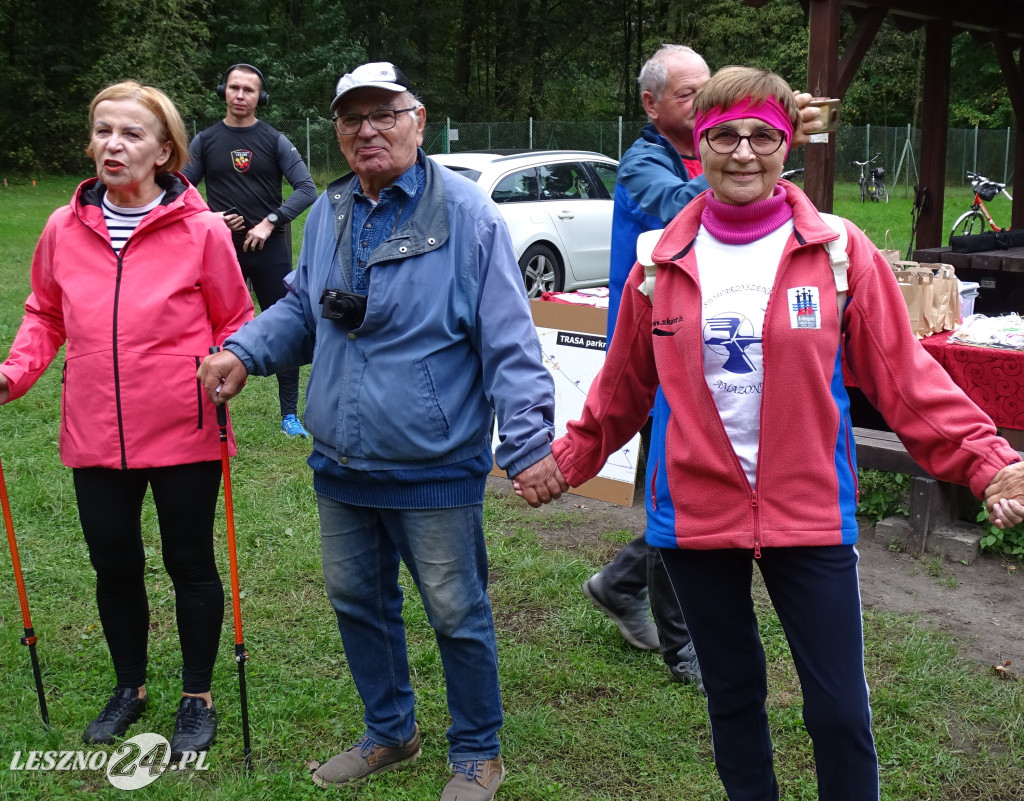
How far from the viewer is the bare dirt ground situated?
13.6 feet

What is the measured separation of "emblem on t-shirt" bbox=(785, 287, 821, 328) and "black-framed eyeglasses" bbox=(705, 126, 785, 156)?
32cm

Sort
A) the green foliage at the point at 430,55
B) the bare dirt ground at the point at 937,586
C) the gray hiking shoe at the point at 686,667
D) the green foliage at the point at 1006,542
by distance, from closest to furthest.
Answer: the gray hiking shoe at the point at 686,667, the bare dirt ground at the point at 937,586, the green foliage at the point at 1006,542, the green foliage at the point at 430,55

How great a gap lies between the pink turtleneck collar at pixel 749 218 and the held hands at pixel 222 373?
139 centimetres

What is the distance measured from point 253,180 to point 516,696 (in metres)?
4.18

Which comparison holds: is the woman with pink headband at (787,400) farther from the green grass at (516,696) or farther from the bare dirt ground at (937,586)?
the bare dirt ground at (937,586)

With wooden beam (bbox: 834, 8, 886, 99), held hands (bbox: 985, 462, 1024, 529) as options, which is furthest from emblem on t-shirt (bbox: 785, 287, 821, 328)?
wooden beam (bbox: 834, 8, 886, 99)

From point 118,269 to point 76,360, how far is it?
0.30 metres

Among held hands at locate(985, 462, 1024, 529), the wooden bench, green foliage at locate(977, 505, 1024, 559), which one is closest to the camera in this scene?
held hands at locate(985, 462, 1024, 529)

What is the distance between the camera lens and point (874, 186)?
90.7 feet

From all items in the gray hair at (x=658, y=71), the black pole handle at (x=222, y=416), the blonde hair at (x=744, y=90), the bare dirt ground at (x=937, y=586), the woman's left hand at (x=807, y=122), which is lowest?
the bare dirt ground at (x=937, y=586)

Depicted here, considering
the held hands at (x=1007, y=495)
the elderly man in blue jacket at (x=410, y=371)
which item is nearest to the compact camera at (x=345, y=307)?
the elderly man in blue jacket at (x=410, y=371)

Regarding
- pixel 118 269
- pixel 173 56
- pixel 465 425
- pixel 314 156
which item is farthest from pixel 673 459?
pixel 173 56

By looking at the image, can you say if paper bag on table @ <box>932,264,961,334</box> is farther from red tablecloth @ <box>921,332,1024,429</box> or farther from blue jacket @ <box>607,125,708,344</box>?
blue jacket @ <box>607,125,708,344</box>

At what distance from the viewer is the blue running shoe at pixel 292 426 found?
23.2 feet
